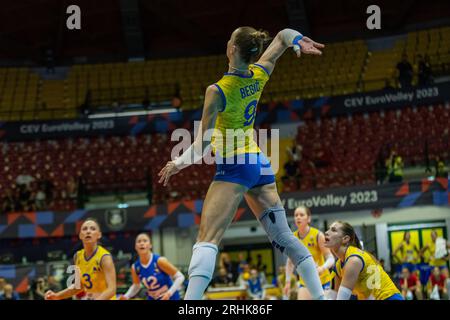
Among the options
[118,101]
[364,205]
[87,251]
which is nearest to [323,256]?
[87,251]

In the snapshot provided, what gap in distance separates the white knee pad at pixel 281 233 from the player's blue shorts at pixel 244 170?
0.23 meters

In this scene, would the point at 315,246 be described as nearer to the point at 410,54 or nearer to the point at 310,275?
the point at 310,275

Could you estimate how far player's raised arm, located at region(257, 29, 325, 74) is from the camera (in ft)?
17.4

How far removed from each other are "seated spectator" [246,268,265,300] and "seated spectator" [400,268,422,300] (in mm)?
3531

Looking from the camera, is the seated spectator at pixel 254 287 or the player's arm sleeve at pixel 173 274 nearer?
the player's arm sleeve at pixel 173 274

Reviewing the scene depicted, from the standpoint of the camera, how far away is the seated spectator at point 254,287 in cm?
1877

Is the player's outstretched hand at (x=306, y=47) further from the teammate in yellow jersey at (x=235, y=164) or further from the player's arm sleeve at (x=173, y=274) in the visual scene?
the player's arm sleeve at (x=173, y=274)

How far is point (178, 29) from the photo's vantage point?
30234 mm

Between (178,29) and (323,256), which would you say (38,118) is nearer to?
(178,29)

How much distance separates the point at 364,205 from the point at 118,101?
35.4ft

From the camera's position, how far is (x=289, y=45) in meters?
5.38

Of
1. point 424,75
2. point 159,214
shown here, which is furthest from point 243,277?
point 424,75

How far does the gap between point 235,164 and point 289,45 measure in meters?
1.01

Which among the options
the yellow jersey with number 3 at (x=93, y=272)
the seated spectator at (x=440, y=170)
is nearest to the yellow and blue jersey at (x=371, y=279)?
the yellow jersey with number 3 at (x=93, y=272)
